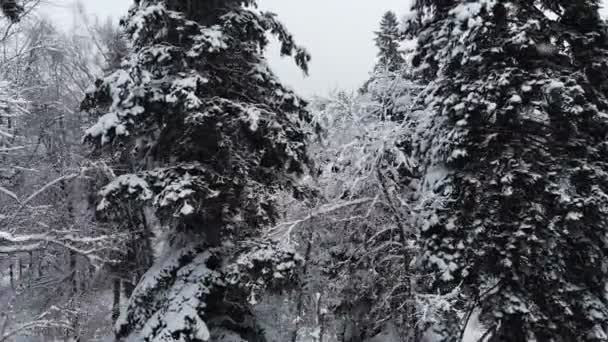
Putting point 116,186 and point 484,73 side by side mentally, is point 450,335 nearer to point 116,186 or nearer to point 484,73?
point 484,73

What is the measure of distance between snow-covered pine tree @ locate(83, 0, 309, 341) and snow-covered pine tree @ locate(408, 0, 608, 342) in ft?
9.90

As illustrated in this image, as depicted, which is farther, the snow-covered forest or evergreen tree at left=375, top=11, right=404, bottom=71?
evergreen tree at left=375, top=11, right=404, bottom=71

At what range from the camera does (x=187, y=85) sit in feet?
25.1

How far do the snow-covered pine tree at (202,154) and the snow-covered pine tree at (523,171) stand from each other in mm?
3018

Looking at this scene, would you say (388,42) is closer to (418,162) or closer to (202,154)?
(418,162)

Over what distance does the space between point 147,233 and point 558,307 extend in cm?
1205

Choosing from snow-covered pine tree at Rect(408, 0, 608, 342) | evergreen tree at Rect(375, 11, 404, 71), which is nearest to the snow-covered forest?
snow-covered pine tree at Rect(408, 0, 608, 342)

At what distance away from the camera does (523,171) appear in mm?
8086

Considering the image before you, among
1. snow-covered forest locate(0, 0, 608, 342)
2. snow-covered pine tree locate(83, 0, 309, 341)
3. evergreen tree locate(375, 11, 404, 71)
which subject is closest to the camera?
snow-covered pine tree locate(83, 0, 309, 341)

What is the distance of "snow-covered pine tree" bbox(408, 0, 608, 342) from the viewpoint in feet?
26.3

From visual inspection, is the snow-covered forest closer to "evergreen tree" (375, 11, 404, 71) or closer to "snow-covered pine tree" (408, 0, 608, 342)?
"snow-covered pine tree" (408, 0, 608, 342)

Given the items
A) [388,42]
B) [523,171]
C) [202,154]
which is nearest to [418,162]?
[523,171]

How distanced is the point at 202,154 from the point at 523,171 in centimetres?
567

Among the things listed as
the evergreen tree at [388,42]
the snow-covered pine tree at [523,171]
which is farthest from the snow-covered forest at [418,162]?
the evergreen tree at [388,42]
